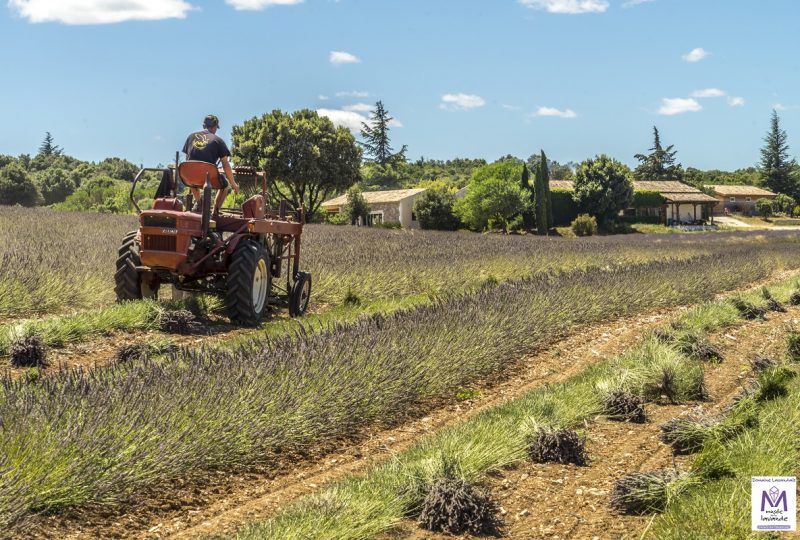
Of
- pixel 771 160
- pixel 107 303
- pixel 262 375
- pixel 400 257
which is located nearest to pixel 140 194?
pixel 400 257

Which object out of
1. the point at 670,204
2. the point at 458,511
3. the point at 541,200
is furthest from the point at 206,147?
the point at 670,204

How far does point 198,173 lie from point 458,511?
655 centimetres

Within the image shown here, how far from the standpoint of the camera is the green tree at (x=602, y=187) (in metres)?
66.7

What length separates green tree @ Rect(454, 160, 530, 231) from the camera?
59.3 meters

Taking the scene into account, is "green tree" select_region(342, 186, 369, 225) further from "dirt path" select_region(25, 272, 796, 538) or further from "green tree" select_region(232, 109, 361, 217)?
"dirt path" select_region(25, 272, 796, 538)

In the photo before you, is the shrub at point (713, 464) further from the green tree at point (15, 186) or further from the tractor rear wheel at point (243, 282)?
the green tree at point (15, 186)

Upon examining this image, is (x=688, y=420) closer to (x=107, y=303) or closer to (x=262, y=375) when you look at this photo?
(x=262, y=375)

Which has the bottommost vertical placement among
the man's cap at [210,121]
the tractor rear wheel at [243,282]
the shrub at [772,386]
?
the shrub at [772,386]

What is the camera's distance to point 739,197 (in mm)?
91062

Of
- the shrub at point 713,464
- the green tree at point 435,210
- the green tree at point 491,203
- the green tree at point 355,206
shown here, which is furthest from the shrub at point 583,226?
the shrub at point 713,464

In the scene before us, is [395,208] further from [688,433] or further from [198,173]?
[688,433]

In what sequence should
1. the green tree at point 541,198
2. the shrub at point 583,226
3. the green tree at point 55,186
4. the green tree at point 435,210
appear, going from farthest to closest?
the green tree at point 55,186
the green tree at point 435,210
the green tree at point 541,198
the shrub at point 583,226

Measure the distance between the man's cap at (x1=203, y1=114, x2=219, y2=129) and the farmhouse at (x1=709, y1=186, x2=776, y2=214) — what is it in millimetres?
88227

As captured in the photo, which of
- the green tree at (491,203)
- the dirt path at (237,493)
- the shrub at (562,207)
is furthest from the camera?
Answer: the shrub at (562,207)
